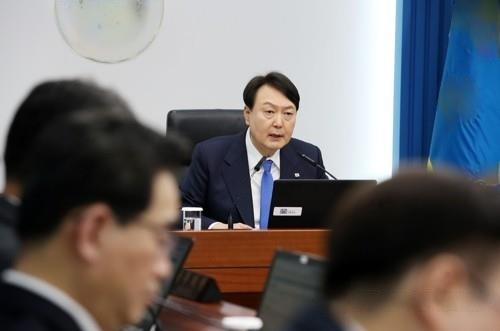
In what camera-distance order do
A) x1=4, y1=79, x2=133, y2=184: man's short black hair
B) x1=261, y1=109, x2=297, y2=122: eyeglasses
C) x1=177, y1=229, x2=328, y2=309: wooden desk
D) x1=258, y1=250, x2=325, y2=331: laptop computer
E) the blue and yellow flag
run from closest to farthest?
x1=4, y1=79, x2=133, y2=184: man's short black hair, x1=258, y1=250, x2=325, y2=331: laptop computer, x1=177, y1=229, x2=328, y2=309: wooden desk, x1=261, y1=109, x2=297, y2=122: eyeglasses, the blue and yellow flag

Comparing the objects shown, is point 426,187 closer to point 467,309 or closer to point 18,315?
point 467,309

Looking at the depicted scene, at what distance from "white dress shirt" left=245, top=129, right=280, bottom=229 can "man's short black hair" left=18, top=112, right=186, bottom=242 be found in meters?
3.05

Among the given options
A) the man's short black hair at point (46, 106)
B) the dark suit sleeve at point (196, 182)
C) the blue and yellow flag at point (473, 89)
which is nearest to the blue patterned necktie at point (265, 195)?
the dark suit sleeve at point (196, 182)

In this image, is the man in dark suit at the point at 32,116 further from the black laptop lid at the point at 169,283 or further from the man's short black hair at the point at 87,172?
the black laptop lid at the point at 169,283

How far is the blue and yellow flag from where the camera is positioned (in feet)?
17.4

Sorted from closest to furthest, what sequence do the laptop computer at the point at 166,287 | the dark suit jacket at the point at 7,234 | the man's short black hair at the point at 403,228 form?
1. the man's short black hair at the point at 403,228
2. the dark suit jacket at the point at 7,234
3. the laptop computer at the point at 166,287

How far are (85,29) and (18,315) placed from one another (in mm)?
4598

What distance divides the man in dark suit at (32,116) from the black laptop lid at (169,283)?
2.05 feet

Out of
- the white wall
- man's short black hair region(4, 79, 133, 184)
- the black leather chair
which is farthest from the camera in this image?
the white wall

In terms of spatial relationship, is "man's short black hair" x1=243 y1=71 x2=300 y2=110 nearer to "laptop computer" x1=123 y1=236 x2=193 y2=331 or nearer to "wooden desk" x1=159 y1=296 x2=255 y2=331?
Answer: "wooden desk" x1=159 y1=296 x2=255 y2=331

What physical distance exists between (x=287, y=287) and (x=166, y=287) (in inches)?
13.9

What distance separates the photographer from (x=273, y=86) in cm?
473

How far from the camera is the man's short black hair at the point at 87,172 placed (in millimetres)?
1309

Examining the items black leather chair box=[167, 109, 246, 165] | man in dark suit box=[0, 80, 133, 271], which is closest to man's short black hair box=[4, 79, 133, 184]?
man in dark suit box=[0, 80, 133, 271]
